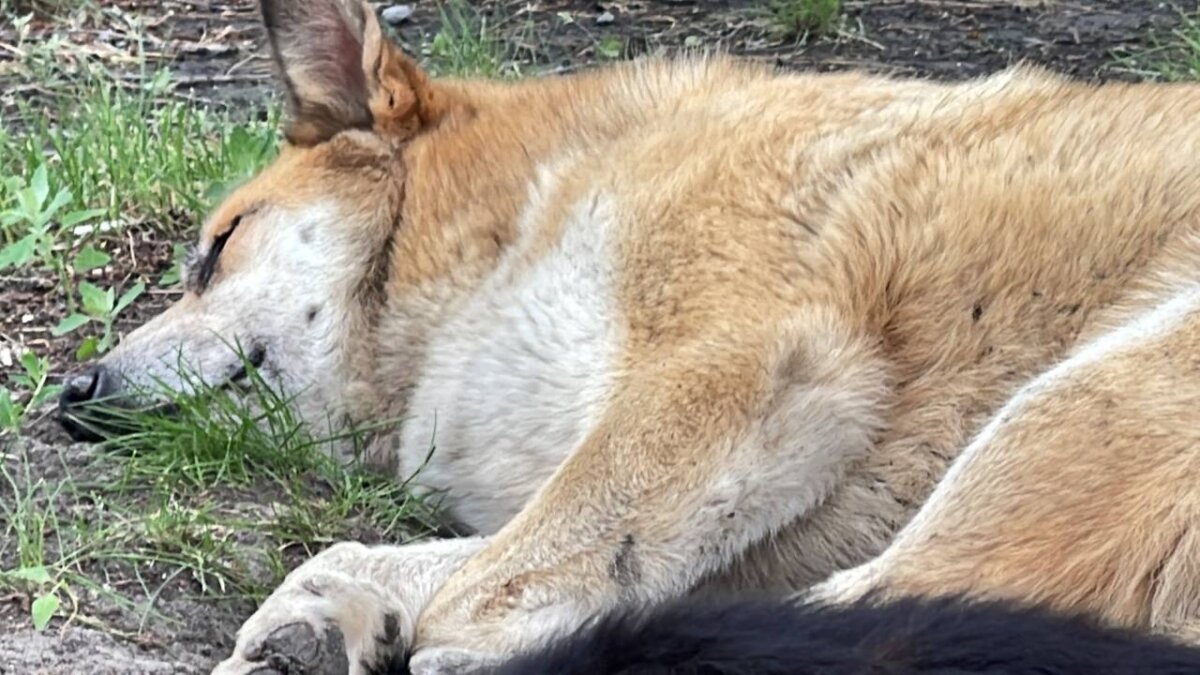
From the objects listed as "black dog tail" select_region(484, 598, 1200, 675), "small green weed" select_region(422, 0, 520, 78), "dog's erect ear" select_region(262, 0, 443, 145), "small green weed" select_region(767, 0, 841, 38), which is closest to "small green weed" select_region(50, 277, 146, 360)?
"dog's erect ear" select_region(262, 0, 443, 145)

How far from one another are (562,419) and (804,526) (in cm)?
55

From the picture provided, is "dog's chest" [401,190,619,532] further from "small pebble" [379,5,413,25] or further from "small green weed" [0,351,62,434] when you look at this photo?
"small pebble" [379,5,413,25]

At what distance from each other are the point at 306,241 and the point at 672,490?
1.36m

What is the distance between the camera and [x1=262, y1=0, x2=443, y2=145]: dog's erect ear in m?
4.11

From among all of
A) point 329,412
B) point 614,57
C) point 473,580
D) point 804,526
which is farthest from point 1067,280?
point 614,57

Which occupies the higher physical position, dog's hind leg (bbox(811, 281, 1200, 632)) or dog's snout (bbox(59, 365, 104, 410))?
dog's hind leg (bbox(811, 281, 1200, 632))

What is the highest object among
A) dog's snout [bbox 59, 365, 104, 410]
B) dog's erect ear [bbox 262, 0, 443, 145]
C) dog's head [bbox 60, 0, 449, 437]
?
dog's erect ear [bbox 262, 0, 443, 145]

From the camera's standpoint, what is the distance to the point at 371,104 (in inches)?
164

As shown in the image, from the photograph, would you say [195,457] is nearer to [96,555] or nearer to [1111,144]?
[96,555]

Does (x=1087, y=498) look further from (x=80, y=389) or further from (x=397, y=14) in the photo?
(x=397, y=14)

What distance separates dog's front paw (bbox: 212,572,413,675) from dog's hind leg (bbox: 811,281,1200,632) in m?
0.83

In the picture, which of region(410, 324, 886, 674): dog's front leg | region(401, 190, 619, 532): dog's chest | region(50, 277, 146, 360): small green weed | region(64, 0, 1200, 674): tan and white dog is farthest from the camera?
region(50, 277, 146, 360): small green weed

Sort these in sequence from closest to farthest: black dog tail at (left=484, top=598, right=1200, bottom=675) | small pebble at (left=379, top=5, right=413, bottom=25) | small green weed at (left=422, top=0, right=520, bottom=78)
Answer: black dog tail at (left=484, top=598, right=1200, bottom=675), small green weed at (left=422, top=0, right=520, bottom=78), small pebble at (left=379, top=5, right=413, bottom=25)

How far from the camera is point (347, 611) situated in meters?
3.13
